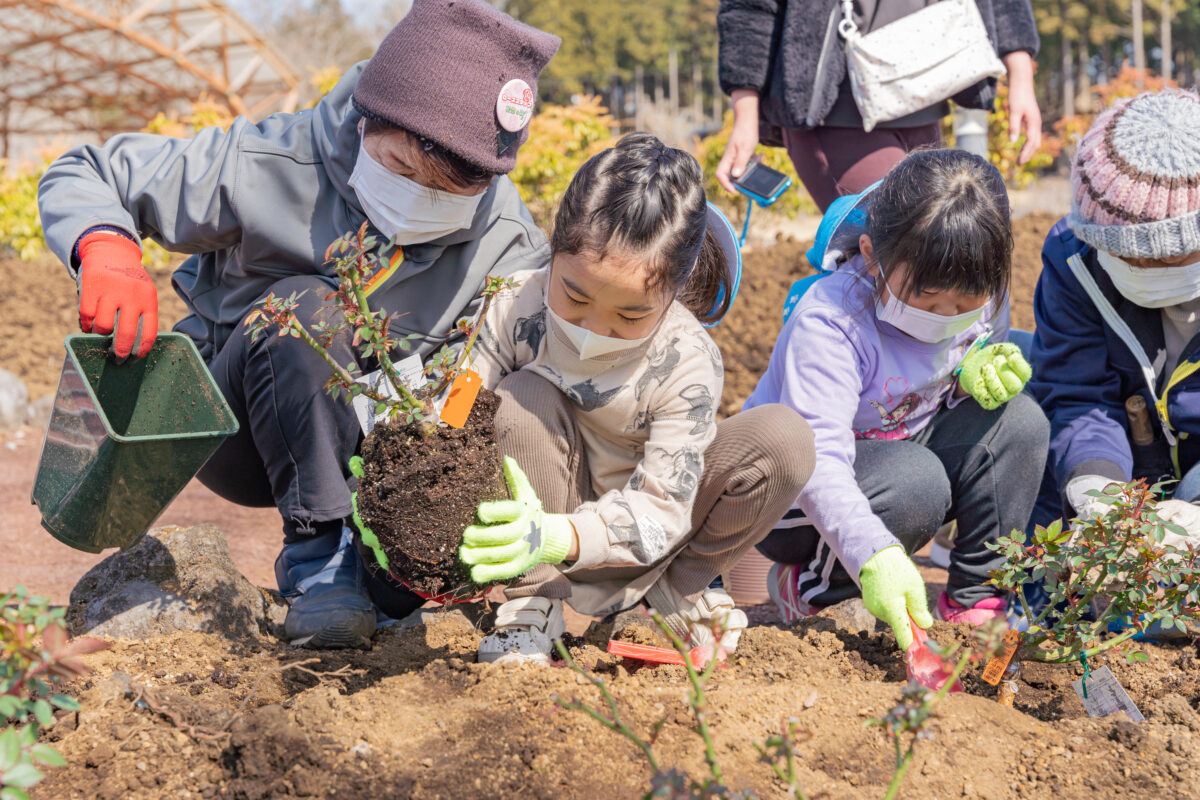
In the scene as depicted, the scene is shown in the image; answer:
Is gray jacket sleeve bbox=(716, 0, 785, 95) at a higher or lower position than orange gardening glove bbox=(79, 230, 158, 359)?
higher

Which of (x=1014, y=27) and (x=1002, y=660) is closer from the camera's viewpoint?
(x=1002, y=660)

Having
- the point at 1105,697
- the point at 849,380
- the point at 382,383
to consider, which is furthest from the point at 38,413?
the point at 1105,697

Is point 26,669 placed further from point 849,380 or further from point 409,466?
point 849,380

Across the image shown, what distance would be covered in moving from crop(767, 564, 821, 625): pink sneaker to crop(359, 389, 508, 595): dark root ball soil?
43.5 inches

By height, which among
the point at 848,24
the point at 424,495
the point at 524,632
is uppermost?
the point at 848,24

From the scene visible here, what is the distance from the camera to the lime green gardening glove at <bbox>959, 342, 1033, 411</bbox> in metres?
2.28

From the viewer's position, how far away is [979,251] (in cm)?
206

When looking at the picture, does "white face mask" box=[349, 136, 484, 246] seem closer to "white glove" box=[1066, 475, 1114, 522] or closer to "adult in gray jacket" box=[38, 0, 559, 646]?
"adult in gray jacket" box=[38, 0, 559, 646]

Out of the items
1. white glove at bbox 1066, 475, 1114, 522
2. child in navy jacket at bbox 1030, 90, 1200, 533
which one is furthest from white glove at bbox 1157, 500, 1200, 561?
white glove at bbox 1066, 475, 1114, 522

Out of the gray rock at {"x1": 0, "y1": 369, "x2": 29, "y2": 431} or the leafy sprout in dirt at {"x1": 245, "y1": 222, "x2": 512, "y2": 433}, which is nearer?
the leafy sprout in dirt at {"x1": 245, "y1": 222, "x2": 512, "y2": 433}

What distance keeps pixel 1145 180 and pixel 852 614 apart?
123cm

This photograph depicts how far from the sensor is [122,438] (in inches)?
63.9

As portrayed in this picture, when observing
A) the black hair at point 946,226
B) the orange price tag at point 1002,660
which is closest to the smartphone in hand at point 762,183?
the black hair at point 946,226

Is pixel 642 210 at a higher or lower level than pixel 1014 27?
lower
